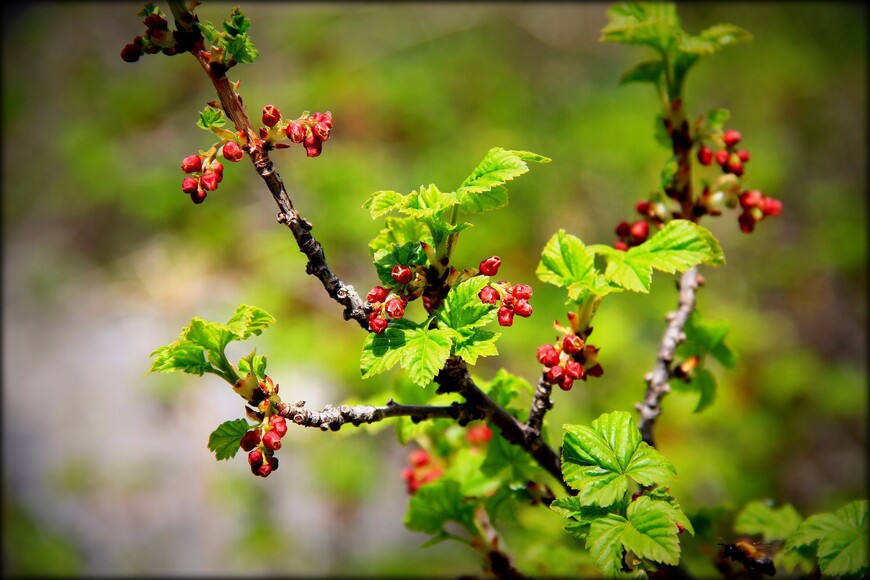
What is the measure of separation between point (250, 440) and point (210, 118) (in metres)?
0.33

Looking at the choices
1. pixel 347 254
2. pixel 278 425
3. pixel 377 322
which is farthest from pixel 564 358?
pixel 347 254

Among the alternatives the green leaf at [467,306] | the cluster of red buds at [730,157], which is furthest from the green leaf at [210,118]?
the cluster of red buds at [730,157]

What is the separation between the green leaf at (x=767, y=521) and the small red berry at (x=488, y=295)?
563 millimetres

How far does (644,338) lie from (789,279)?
1.08 meters

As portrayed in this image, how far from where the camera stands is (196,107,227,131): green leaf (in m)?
0.67

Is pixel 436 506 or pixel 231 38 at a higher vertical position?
pixel 231 38

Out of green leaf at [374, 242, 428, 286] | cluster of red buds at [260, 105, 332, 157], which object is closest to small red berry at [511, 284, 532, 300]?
green leaf at [374, 242, 428, 286]

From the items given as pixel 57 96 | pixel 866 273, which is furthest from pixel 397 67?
pixel 866 273

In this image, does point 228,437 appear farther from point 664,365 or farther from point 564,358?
point 664,365

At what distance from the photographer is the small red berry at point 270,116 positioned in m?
0.69

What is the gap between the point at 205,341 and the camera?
69 cm

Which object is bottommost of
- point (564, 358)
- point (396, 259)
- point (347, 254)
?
point (347, 254)

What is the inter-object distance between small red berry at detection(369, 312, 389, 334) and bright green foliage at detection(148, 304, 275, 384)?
0.10 meters

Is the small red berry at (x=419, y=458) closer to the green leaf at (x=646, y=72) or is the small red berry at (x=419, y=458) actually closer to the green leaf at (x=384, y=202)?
the green leaf at (x=384, y=202)
